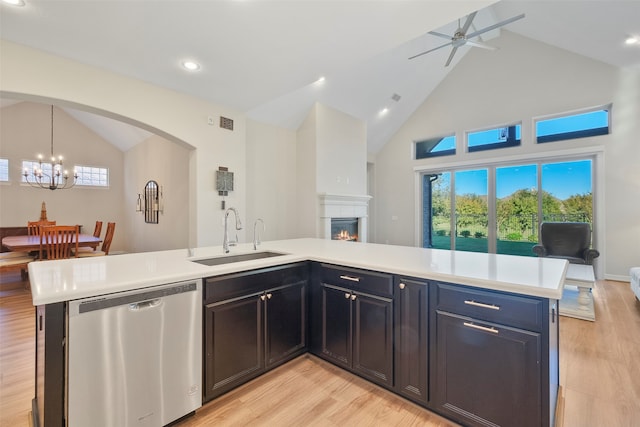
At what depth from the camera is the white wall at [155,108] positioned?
254 cm

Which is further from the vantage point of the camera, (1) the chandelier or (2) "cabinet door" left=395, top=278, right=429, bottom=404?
(1) the chandelier

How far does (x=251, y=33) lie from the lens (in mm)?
2449

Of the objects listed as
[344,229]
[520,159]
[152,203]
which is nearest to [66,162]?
[152,203]

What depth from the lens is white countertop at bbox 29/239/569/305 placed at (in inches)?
51.9

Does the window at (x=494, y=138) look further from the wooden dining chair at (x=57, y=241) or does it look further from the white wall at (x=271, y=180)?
the wooden dining chair at (x=57, y=241)

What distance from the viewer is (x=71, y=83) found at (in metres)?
2.75

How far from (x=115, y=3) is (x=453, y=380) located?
11.0 feet

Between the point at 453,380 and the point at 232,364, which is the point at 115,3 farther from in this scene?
the point at 453,380

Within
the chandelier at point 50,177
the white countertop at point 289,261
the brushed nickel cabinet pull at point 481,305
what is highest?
the chandelier at point 50,177

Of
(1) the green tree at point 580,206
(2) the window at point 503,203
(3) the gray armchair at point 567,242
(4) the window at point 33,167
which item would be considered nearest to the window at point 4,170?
(4) the window at point 33,167

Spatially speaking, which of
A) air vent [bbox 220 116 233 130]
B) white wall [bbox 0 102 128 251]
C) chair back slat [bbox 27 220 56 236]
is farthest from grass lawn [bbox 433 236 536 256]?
chair back slat [bbox 27 220 56 236]

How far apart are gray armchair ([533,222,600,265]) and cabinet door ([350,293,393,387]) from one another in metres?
4.29

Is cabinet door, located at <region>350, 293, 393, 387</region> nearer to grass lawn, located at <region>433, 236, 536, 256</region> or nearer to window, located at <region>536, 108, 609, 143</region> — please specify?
grass lawn, located at <region>433, 236, 536, 256</region>

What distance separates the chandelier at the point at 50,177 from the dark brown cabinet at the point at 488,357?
8.15 m
